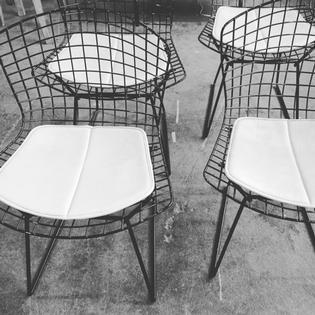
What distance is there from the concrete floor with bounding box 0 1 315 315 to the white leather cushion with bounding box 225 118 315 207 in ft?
1.70

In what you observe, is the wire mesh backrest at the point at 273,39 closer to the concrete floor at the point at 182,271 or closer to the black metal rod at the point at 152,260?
the concrete floor at the point at 182,271

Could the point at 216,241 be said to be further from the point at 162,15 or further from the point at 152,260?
the point at 162,15

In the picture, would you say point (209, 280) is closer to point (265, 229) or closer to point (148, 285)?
point (148, 285)

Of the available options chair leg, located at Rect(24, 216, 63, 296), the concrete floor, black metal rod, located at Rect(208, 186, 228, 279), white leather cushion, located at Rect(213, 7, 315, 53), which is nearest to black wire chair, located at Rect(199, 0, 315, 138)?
white leather cushion, located at Rect(213, 7, 315, 53)

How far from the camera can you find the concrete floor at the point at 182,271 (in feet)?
4.62

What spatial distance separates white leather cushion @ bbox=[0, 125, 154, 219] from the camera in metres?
1.10

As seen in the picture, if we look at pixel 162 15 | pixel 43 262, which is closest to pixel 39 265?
pixel 43 262

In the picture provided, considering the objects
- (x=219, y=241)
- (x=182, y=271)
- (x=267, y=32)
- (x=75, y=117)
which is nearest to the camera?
(x=182, y=271)

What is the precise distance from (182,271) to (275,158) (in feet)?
2.03

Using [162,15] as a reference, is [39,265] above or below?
below

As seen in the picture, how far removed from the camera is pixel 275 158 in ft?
4.19

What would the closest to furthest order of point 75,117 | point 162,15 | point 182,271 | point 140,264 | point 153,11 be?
1. point 140,264
2. point 182,271
3. point 75,117
4. point 162,15
5. point 153,11

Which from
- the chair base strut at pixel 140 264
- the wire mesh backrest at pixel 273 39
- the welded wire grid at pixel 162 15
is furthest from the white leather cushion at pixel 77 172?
the wire mesh backrest at pixel 273 39

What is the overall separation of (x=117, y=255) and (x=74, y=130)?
1.90ft
